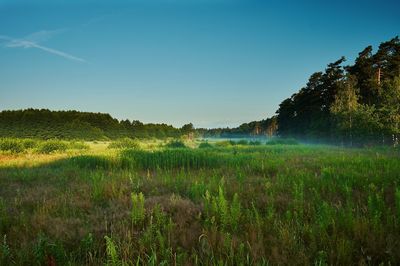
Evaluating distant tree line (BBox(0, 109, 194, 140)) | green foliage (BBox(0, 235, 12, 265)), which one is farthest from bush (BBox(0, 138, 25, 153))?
distant tree line (BBox(0, 109, 194, 140))

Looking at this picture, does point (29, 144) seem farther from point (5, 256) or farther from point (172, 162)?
point (5, 256)

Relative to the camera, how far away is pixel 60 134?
72562mm

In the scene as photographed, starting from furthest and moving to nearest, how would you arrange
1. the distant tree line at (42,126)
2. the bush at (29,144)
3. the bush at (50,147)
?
the distant tree line at (42,126), the bush at (29,144), the bush at (50,147)

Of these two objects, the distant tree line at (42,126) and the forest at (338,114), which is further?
the distant tree line at (42,126)

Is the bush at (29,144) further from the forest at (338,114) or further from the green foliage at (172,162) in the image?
the forest at (338,114)

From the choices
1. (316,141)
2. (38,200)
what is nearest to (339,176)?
(38,200)

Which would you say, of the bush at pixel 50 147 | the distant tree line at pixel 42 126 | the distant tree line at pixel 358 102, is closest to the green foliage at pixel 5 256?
the bush at pixel 50 147

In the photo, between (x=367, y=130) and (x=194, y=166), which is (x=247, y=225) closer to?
(x=194, y=166)

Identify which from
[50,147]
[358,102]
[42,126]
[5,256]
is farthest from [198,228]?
[42,126]

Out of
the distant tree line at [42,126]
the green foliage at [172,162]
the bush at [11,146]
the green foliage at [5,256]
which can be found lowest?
the green foliage at [5,256]

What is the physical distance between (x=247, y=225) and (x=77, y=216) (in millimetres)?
2671

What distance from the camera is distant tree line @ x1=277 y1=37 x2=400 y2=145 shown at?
32.4 m

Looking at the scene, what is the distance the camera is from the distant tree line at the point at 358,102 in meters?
32.4

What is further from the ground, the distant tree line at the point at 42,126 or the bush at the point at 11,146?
the distant tree line at the point at 42,126
